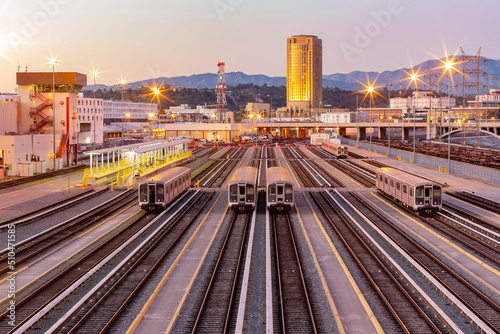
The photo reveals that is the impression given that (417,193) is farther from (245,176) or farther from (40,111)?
(40,111)

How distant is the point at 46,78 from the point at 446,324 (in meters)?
61.9

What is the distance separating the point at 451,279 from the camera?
20.1 m

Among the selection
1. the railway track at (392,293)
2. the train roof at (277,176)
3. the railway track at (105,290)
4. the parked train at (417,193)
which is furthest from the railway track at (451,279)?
the railway track at (105,290)

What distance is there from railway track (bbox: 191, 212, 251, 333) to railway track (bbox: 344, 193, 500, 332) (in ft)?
26.4

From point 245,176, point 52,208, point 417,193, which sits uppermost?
point 245,176

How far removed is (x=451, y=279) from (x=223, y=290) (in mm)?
9364

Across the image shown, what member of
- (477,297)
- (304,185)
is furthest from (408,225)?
(304,185)

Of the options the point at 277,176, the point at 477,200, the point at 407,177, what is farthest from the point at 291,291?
the point at 477,200

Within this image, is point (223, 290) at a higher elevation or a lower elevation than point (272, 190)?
lower

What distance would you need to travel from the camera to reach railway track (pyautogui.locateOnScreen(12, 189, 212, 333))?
1566cm

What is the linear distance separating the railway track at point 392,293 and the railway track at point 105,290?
9.04m

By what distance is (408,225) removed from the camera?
30469 millimetres

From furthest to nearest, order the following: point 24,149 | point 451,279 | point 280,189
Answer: point 24,149, point 280,189, point 451,279

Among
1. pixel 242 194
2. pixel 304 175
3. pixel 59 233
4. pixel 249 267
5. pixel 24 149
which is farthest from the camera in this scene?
pixel 304 175
